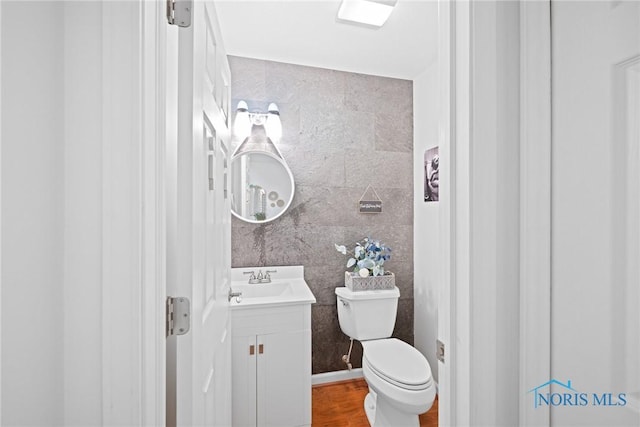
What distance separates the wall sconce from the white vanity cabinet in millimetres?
1155

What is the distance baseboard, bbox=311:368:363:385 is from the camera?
2.33m

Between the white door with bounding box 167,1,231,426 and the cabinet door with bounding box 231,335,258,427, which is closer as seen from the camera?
the white door with bounding box 167,1,231,426

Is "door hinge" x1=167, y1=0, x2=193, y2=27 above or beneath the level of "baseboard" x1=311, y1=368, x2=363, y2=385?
above

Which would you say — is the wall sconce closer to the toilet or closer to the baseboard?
the toilet

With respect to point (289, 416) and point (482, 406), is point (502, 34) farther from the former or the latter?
point (289, 416)

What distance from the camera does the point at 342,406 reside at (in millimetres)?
2072

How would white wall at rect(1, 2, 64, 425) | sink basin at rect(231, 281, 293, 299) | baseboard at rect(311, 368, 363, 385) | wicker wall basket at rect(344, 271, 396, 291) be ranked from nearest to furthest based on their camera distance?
white wall at rect(1, 2, 64, 425)
sink basin at rect(231, 281, 293, 299)
wicker wall basket at rect(344, 271, 396, 291)
baseboard at rect(311, 368, 363, 385)

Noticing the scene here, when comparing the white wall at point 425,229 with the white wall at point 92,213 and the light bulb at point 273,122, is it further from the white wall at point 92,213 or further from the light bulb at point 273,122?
the white wall at point 92,213

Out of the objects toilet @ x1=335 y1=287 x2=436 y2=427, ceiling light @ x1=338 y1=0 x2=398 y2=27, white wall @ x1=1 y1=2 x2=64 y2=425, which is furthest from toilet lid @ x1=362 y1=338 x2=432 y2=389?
ceiling light @ x1=338 y1=0 x2=398 y2=27

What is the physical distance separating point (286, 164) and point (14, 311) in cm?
185

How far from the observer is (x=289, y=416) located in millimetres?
1712

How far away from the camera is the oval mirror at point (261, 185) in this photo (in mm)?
2209
